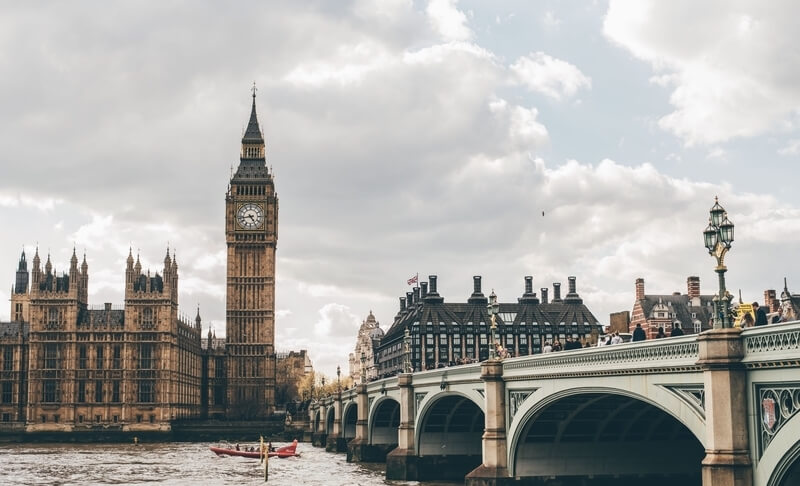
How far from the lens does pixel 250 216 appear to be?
168 m

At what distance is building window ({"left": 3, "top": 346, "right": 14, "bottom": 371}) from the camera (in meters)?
141

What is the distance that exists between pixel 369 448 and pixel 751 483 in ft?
182

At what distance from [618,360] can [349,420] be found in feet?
244

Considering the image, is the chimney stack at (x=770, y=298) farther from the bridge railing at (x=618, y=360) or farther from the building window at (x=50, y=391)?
the building window at (x=50, y=391)

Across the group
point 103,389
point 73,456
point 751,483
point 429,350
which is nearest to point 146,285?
point 103,389

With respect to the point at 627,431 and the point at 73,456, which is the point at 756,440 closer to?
the point at 627,431

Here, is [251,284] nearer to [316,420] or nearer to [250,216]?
[250,216]

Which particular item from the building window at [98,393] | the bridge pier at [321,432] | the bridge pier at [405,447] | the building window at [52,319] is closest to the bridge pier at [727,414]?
the bridge pier at [405,447]

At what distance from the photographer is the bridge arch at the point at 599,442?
129 ft

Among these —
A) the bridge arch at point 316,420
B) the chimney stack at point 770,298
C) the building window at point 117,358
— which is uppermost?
the chimney stack at point 770,298

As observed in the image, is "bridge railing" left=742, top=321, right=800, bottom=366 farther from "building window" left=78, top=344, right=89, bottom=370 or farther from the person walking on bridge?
"building window" left=78, top=344, right=89, bottom=370

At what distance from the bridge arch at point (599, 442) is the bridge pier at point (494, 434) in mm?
499

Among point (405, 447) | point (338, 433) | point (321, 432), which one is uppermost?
point (405, 447)

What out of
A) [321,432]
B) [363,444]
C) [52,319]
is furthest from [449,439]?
[52,319]
